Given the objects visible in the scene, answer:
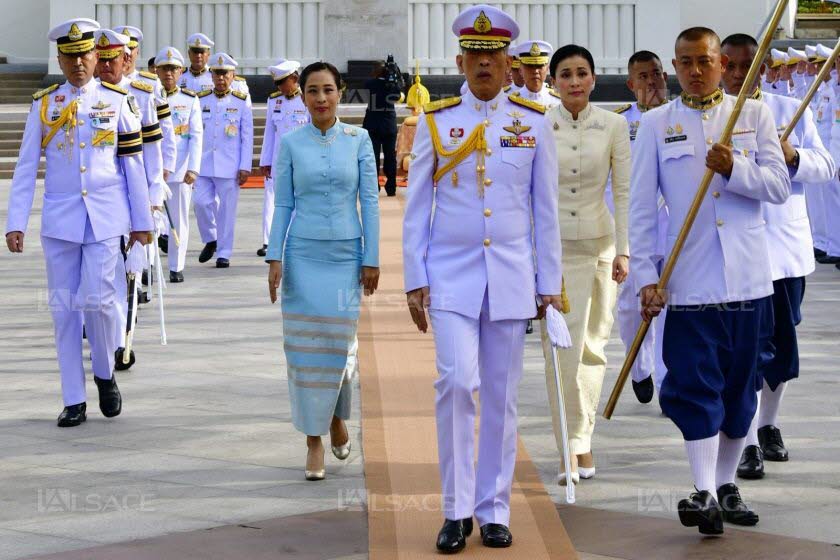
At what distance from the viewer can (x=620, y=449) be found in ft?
26.2

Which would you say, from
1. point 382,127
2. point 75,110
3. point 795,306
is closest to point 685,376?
point 795,306

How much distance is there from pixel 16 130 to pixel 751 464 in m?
23.6

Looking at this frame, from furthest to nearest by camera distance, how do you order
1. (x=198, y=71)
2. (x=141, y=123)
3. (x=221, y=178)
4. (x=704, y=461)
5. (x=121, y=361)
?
(x=198, y=71)
(x=221, y=178)
(x=121, y=361)
(x=141, y=123)
(x=704, y=461)

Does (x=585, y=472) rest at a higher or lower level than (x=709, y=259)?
lower

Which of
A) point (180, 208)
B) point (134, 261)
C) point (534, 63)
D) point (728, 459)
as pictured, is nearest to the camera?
point (728, 459)

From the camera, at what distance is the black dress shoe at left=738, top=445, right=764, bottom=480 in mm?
7297

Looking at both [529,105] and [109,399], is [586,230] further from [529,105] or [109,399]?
[109,399]

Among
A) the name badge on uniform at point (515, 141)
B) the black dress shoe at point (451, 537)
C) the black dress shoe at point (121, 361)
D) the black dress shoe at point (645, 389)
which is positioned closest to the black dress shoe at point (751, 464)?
the black dress shoe at point (451, 537)

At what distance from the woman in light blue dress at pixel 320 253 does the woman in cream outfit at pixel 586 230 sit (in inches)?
35.4

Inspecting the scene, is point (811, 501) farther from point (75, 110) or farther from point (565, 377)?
A: point (75, 110)

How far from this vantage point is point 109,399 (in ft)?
29.0

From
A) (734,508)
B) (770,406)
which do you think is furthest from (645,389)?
(734,508)

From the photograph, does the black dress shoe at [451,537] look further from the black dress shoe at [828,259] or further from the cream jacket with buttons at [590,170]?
the black dress shoe at [828,259]

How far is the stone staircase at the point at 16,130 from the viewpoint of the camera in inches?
1076
